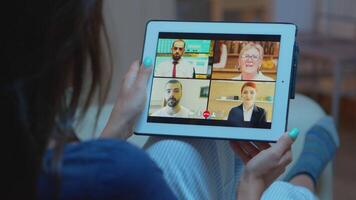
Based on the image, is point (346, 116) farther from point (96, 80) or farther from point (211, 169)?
point (96, 80)

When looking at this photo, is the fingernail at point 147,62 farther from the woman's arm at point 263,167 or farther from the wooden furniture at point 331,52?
the wooden furniture at point 331,52

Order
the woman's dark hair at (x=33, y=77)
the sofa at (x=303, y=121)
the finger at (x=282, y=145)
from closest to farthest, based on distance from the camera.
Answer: the woman's dark hair at (x=33, y=77) < the finger at (x=282, y=145) < the sofa at (x=303, y=121)

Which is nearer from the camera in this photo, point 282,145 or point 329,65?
point 282,145

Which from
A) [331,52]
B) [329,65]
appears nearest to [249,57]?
[331,52]

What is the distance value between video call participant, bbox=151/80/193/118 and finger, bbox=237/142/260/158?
0.11m

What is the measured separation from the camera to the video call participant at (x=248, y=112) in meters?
1.00

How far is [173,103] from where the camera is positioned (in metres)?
1.05

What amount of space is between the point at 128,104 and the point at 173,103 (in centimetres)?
8

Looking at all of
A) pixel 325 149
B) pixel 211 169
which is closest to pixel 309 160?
pixel 325 149

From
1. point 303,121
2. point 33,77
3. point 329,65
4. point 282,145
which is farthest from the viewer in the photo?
point 329,65

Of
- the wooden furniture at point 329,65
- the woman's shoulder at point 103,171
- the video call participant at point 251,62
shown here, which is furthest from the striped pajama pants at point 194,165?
the wooden furniture at point 329,65

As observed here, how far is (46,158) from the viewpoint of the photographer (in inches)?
26.8

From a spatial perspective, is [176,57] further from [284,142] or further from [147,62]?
[284,142]

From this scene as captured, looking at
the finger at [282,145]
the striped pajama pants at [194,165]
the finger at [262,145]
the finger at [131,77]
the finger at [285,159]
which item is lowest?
the striped pajama pants at [194,165]
